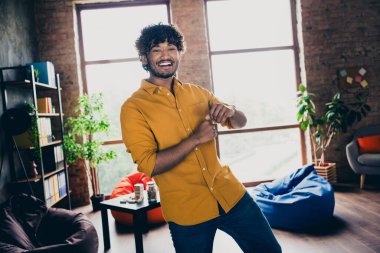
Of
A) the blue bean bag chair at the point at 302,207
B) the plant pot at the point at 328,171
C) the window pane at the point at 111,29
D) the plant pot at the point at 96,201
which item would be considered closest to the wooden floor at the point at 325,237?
the blue bean bag chair at the point at 302,207

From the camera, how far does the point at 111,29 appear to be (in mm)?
5289

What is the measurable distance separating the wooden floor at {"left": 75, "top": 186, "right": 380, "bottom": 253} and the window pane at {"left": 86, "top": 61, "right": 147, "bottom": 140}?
2.08 meters

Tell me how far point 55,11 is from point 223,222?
190 inches

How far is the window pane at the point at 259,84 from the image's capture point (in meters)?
5.38

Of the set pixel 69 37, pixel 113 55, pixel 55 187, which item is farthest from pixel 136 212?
pixel 69 37

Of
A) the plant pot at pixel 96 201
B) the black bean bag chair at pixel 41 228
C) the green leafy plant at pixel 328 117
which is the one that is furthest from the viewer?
the green leafy plant at pixel 328 117

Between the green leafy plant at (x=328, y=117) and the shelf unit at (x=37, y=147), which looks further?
the green leafy plant at (x=328, y=117)

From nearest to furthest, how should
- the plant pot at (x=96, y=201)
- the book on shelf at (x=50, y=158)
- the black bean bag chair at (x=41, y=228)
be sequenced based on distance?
1. the black bean bag chair at (x=41, y=228)
2. the book on shelf at (x=50, y=158)
3. the plant pot at (x=96, y=201)

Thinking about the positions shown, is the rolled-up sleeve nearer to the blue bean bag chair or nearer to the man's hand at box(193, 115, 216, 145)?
the man's hand at box(193, 115, 216, 145)

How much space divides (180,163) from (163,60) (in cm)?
53

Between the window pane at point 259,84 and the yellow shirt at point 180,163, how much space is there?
3.96m

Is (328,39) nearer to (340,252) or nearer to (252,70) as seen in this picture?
(252,70)

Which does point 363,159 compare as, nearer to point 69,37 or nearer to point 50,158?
point 50,158

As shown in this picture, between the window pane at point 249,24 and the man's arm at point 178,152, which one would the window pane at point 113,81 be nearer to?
the window pane at point 249,24
